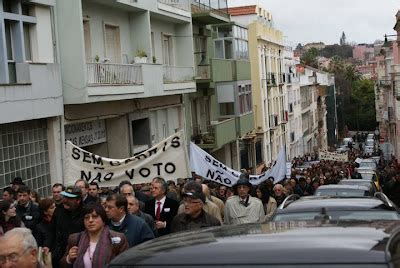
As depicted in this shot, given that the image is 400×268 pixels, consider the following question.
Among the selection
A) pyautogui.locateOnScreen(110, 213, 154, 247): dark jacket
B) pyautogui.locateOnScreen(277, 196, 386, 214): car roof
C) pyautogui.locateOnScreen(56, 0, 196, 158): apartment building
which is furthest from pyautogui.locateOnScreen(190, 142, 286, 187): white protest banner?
pyautogui.locateOnScreen(110, 213, 154, 247): dark jacket

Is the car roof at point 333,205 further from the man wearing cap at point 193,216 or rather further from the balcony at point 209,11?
the balcony at point 209,11

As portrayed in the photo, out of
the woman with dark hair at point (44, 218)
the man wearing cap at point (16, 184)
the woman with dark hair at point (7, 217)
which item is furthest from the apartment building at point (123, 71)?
the woman with dark hair at point (7, 217)

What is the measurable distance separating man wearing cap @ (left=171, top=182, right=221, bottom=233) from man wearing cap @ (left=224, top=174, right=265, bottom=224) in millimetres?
1953

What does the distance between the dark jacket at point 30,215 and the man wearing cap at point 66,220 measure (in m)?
1.06

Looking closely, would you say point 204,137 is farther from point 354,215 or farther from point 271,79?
point 354,215

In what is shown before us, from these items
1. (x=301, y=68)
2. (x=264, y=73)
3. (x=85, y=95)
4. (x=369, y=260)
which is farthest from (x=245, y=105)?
(x=301, y=68)

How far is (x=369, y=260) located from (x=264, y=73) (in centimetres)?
5149

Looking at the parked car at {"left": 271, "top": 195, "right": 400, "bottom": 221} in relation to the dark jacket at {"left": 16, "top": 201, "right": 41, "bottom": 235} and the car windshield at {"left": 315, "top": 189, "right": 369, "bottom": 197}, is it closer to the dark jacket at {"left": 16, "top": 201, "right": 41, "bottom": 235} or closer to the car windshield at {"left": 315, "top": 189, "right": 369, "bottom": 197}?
the dark jacket at {"left": 16, "top": 201, "right": 41, "bottom": 235}

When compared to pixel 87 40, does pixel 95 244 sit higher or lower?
lower

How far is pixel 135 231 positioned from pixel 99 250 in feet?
3.35

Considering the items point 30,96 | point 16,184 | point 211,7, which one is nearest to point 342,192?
point 16,184

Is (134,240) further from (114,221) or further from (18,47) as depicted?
(18,47)

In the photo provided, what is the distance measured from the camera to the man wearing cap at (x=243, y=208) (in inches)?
421

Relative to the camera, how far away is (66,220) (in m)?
8.70
